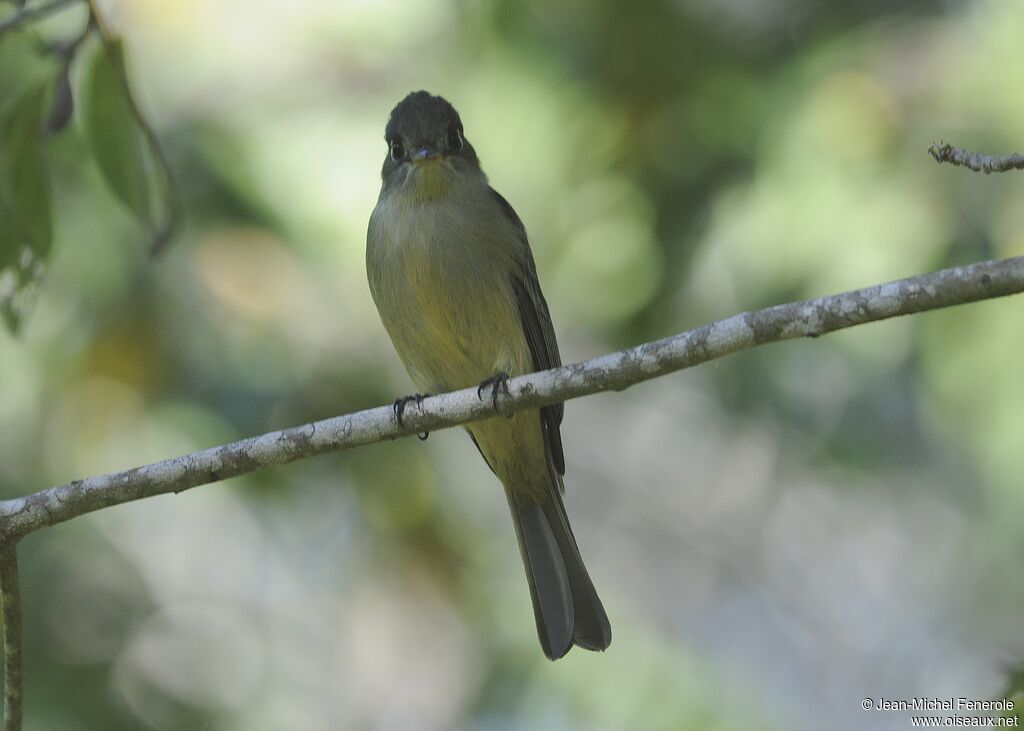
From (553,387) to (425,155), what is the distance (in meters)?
1.48

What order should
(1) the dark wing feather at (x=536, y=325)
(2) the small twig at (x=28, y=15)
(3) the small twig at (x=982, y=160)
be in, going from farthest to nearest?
(1) the dark wing feather at (x=536, y=325)
(2) the small twig at (x=28, y=15)
(3) the small twig at (x=982, y=160)

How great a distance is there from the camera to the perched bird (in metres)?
4.22

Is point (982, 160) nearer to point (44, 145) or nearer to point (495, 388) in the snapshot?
point (495, 388)

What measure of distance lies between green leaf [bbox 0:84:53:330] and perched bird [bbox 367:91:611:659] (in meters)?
1.26

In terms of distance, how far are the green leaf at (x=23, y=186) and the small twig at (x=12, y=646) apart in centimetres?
84

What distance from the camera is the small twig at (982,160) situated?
2562 millimetres

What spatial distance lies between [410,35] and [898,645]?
401 cm

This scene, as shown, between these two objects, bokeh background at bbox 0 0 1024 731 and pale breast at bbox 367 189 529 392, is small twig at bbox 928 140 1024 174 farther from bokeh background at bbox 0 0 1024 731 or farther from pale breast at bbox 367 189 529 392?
pale breast at bbox 367 189 529 392

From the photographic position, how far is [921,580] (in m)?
6.35

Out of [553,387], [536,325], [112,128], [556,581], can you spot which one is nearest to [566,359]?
[536,325]

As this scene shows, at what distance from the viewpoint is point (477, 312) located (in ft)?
13.9

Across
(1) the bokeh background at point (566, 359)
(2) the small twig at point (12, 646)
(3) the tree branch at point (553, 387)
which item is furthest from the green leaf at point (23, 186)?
(1) the bokeh background at point (566, 359)

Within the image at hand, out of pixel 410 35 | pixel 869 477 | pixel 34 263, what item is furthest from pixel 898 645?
pixel 34 263

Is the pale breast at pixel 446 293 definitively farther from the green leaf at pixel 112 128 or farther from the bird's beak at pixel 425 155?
the green leaf at pixel 112 128
